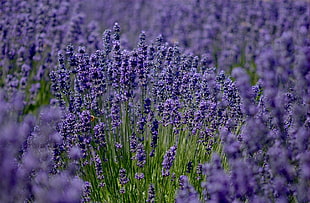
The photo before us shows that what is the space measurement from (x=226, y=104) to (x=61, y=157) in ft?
3.35

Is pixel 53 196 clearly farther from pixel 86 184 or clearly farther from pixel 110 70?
pixel 110 70

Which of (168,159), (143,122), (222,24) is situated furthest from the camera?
(222,24)

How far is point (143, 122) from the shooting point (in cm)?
267

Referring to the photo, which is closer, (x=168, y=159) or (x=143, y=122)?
(x=168, y=159)

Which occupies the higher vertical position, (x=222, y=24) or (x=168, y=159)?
(x=222, y=24)

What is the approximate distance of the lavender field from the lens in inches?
74.1

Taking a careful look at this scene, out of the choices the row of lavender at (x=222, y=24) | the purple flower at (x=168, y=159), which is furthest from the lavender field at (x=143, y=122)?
the row of lavender at (x=222, y=24)

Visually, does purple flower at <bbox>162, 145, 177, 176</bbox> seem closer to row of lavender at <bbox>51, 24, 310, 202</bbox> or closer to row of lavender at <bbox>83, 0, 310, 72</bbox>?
row of lavender at <bbox>51, 24, 310, 202</bbox>

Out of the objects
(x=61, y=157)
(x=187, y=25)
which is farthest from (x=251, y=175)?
(x=187, y=25)

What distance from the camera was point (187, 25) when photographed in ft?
20.0

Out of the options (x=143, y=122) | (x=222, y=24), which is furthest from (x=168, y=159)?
(x=222, y=24)

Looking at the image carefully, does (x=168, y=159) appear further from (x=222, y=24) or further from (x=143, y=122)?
(x=222, y=24)

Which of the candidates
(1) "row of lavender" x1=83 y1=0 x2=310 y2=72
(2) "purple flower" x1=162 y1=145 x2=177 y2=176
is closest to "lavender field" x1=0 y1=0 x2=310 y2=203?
(2) "purple flower" x1=162 y1=145 x2=177 y2=176

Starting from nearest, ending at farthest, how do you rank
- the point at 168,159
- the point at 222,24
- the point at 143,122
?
the point at 168,159
the point at 143,122
the point at 222,24
